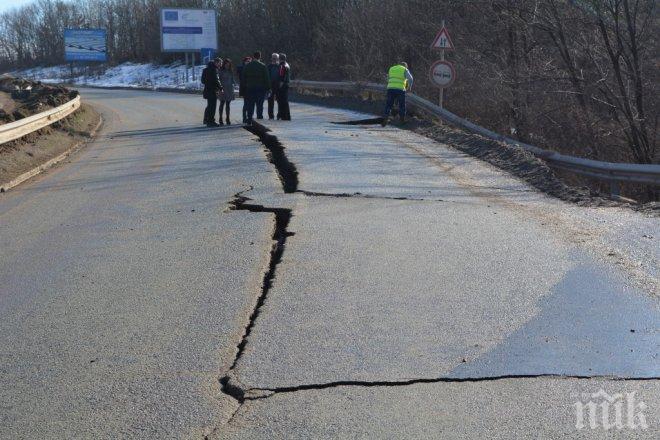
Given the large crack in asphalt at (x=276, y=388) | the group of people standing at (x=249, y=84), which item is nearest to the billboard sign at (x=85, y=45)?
the group of people standing at (x=249, y=84)

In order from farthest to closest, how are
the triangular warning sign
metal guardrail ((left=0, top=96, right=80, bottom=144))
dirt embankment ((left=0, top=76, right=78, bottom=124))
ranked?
dirt embankment ((left=0, top=76, right=78, bottom=124)) < the triangular warning sign < metal guardrail ((left=0, top=96, right=80, bottom=144))

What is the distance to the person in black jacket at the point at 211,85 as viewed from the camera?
1945 centimetres

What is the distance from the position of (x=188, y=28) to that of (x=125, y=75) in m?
23.9

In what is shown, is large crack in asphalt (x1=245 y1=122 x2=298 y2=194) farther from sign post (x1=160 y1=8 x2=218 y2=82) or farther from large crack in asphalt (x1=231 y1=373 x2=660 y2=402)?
sign post (x1=160 y1=8 x2=218 y2=82)

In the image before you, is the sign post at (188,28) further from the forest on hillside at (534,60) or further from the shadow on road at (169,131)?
Result: the shadow on road at (169,131)

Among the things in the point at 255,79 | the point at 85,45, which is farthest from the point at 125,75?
the point at 255,79

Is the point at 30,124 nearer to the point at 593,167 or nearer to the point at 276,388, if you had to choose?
the point at 593,167

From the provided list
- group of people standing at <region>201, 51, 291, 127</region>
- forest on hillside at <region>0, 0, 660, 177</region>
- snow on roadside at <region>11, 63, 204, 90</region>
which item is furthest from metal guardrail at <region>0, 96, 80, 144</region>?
snow on roadside at <region>11, 63, 204, 90</region>

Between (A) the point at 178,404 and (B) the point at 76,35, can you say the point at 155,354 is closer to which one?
(A) the point at 178,404

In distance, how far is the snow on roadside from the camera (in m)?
66.3

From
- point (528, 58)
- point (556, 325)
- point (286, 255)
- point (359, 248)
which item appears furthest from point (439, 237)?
point (528, 58)

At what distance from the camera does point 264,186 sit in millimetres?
10883

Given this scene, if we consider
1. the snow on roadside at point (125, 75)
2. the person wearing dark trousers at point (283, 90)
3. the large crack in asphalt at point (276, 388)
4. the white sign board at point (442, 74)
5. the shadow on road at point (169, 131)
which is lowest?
the snow on roadside at point (125, 75)

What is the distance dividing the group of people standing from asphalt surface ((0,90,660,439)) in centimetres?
884
